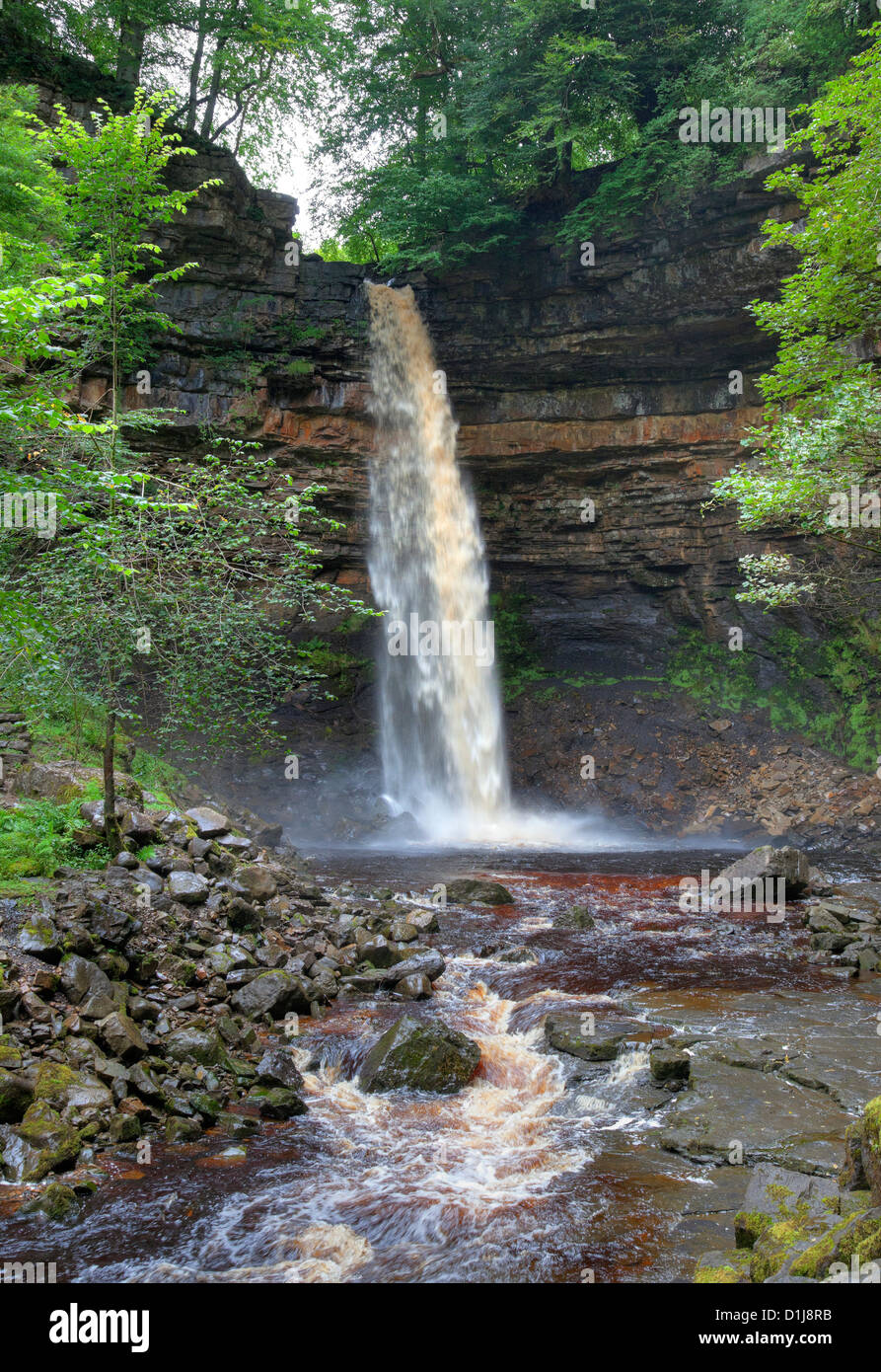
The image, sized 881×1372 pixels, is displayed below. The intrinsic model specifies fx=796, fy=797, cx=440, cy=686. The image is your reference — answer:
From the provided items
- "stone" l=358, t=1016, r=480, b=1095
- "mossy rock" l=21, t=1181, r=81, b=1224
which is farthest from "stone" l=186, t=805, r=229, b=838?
"mossy rock" l=21, t=1181, r=81, b=1224

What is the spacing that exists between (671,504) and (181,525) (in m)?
17.8

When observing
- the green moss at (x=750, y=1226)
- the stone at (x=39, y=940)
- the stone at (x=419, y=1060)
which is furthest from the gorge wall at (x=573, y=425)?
the green moss at (x=750, y=1226)

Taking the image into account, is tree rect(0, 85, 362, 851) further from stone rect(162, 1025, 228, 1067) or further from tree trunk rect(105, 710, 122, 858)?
stone rect(162, 1025, 228, 1067)

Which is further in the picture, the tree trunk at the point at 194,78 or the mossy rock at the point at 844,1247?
the tree trunk at the point at 194,78

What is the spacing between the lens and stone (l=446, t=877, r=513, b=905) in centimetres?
1208

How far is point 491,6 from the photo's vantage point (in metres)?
21.5

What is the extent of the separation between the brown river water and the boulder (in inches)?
140

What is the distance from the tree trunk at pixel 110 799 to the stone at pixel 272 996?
2235mm

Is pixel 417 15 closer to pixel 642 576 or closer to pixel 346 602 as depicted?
pixel 642 576

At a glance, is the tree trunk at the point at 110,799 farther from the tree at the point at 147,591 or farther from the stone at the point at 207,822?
the stone at the point at 207,822

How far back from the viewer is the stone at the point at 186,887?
324 inches

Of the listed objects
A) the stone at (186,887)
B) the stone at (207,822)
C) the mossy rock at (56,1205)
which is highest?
the stone at (207,822)
